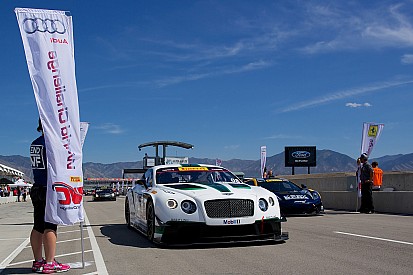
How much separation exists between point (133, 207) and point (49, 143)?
5.32 m

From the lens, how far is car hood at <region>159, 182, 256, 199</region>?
345 inches

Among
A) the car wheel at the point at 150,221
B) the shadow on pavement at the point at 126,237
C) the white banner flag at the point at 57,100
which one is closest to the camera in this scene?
the white banner flag at the point at 57,100

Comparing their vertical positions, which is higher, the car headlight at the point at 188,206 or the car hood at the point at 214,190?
the car hood at the point at 214,190

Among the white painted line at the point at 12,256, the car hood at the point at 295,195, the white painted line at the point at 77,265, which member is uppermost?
the car hood at the point at 295,195

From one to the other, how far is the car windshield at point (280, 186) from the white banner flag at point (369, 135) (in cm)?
447

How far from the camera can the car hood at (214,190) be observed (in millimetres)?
8773

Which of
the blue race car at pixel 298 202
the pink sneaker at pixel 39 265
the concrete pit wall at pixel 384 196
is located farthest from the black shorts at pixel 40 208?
the concrete pit wall at pixel 384 196

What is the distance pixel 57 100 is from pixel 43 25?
95 cm

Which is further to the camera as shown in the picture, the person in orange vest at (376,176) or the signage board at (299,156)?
the signage board at (299,156)

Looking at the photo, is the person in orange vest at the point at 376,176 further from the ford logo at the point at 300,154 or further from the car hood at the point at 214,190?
the ford logo at the point at 300,154

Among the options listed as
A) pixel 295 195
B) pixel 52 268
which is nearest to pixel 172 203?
pixel 52 268

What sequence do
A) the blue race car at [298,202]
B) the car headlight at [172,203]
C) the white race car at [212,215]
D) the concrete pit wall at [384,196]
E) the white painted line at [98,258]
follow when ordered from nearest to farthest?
1. the white painted line at [98,258]
2. the white race car at [212,215]
3. the car headlight at [172,203]
4. the blue race car at [298,202]
5. the concrete pit wall at [384,196]

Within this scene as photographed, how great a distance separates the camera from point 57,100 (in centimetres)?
675

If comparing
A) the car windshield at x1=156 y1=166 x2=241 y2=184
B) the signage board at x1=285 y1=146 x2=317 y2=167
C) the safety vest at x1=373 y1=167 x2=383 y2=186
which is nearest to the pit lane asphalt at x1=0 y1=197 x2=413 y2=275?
the car windshield at x1=156 y1=166 x2=241 y2=184
